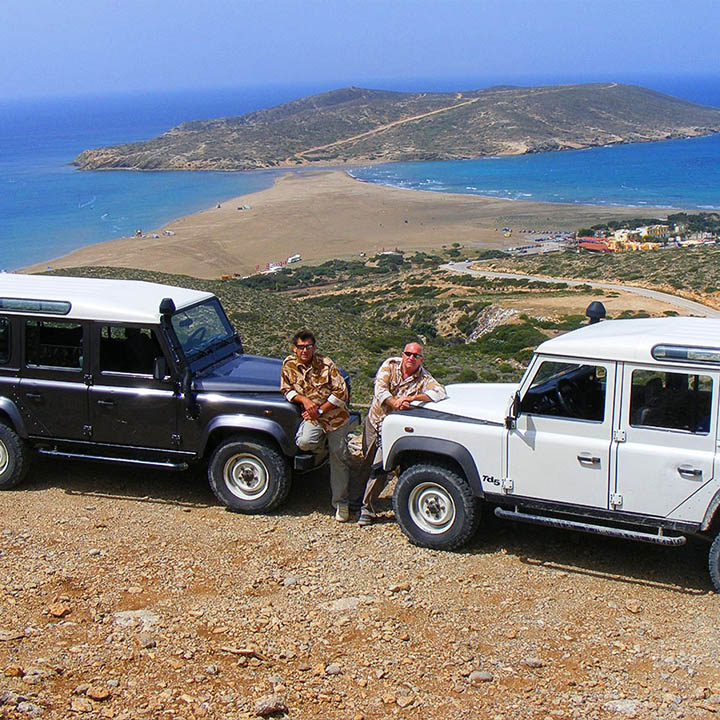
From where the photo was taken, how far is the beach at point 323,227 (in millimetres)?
72375

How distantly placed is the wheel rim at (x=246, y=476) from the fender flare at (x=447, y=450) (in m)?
1.43

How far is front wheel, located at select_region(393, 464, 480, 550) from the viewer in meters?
7.27

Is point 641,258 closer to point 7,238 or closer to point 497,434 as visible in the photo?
point 497,434

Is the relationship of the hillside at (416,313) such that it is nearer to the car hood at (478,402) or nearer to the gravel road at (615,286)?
the gravel road at (615,286)

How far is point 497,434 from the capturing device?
279 inches

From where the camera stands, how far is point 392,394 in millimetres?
7906

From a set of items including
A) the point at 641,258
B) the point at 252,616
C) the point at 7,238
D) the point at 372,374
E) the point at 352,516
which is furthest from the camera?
the point at 7,238

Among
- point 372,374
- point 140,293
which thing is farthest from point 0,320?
point 372,374

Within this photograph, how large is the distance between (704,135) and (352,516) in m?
208

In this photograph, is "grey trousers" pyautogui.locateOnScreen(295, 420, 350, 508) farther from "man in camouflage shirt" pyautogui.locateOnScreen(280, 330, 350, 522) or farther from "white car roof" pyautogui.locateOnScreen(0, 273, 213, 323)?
"white car roof" pyautogui.locateOnScreen(0, 273, 213, 323)

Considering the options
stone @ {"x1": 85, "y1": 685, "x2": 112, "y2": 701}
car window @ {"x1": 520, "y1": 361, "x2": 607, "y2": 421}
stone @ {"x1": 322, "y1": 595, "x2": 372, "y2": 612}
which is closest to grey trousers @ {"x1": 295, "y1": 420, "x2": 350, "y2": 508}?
stone @ {"x1": 322, "y1": 595, "x2": 372, "y2": 612}

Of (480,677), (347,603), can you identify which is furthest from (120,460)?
(480,677)

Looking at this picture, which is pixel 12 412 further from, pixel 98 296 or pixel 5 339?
pixel 98 296

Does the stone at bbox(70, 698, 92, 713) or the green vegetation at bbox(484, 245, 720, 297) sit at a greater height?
the green vegetation at bbox(484, 245, 720, 297)
